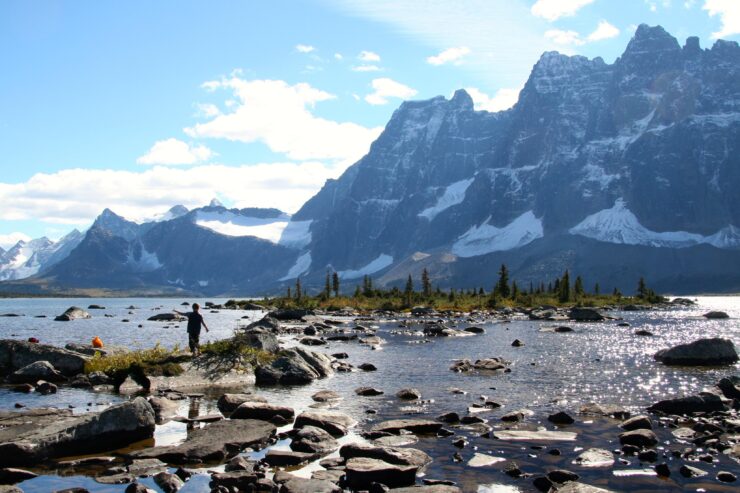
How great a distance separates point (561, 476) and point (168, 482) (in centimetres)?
1106

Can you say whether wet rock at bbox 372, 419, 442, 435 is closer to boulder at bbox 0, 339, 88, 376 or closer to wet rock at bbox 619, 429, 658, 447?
wet rock at bbox 619, 429, 658, 447

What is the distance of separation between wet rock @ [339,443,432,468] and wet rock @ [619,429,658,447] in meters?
7.62

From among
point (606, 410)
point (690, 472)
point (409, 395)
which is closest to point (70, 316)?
point (409, 395)

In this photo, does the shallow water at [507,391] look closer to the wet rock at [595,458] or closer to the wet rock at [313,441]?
the wet rock at [595,458]

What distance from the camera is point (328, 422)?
24531 mm

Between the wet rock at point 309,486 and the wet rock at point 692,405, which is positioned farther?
the wet rock at point 692,405

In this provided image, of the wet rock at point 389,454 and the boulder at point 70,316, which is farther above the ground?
the wet rock at point 389,454

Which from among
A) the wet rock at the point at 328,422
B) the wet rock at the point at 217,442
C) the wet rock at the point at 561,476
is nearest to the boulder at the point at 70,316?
the wet rock at the point at 328,422

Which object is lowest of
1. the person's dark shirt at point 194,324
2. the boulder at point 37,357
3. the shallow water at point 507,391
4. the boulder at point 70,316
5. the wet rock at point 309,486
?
the boulder at point 70,316

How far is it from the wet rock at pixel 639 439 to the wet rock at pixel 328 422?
10.2m

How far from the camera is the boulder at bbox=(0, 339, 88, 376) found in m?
37.4

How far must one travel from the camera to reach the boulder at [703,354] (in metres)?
48.7

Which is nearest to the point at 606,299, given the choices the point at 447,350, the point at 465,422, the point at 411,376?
the point at 447,350

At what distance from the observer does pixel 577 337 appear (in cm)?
7594
